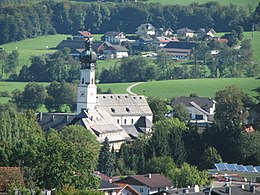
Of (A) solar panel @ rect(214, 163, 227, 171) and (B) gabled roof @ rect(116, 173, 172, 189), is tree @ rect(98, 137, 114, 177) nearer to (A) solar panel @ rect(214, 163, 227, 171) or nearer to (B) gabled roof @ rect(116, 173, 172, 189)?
(A) solar panel @ rect(214, 163, 227, 171)

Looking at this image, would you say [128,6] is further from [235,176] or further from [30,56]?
[235,176]

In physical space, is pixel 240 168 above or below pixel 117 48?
above

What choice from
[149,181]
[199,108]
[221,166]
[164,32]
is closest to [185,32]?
[164,32]

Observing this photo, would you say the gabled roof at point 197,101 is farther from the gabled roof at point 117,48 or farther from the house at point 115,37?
the house at point 115,37

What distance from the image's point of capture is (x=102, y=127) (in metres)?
93.7

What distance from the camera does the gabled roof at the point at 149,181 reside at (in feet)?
206

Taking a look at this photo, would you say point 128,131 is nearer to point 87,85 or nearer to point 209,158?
point 87,85

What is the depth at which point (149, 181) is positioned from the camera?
6341cm

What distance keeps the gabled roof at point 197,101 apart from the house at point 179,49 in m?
39.5

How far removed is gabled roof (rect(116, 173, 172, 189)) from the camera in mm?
62688

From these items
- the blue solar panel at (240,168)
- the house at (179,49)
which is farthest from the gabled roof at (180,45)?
the blue solar panel at (240,168)

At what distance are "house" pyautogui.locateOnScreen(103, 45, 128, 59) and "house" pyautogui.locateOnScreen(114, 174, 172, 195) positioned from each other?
9109cm

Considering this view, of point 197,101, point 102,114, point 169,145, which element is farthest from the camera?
point 197,101

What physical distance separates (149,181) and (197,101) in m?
50.4
